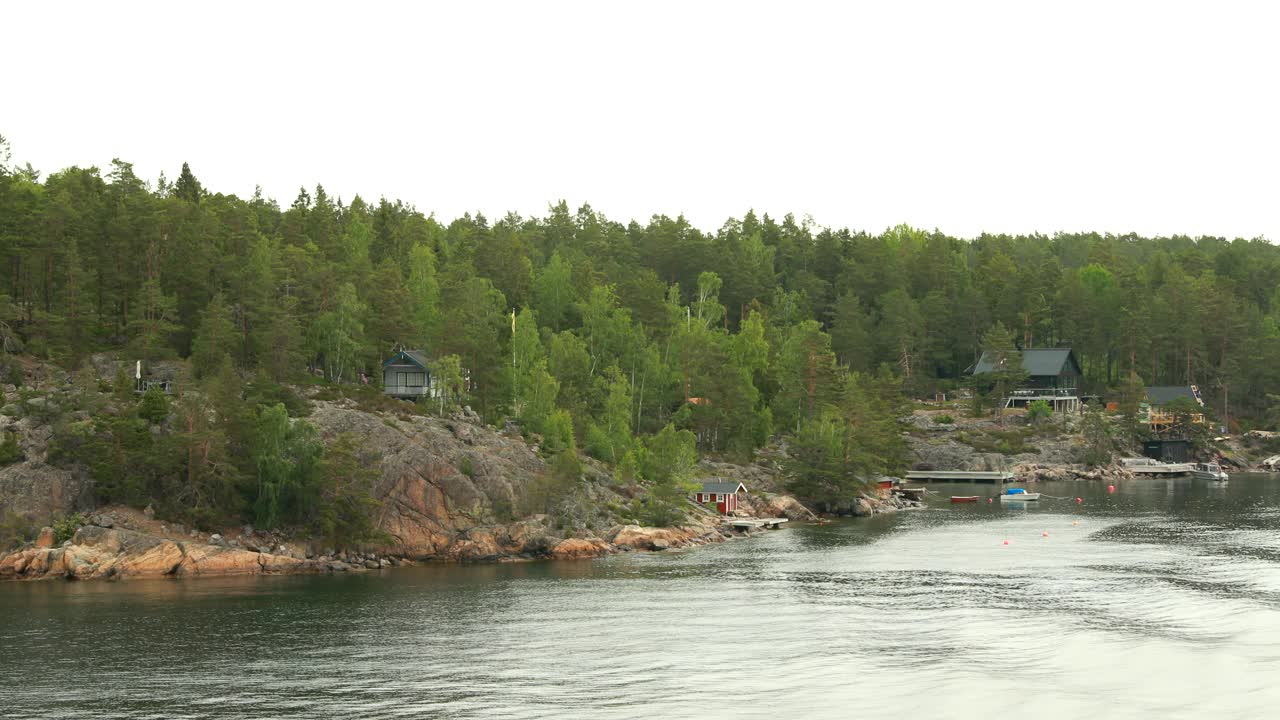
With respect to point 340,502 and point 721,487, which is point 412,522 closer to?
point 340,502

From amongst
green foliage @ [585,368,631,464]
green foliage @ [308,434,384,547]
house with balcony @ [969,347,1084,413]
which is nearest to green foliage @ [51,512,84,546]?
green foliage @ [308,434,384,547]

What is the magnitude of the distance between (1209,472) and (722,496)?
82.6 metres

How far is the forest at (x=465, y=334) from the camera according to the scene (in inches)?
3888

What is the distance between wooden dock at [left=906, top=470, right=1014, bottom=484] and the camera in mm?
151000

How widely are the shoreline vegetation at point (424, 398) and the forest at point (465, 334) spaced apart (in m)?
0.34

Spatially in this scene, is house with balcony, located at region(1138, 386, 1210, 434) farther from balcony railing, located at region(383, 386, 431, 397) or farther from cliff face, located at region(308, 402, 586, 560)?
cliff face, located at region(308, 402, 586, 560)

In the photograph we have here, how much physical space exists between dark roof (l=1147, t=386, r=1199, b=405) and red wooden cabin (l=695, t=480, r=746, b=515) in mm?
91515

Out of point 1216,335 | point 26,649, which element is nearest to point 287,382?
point 26,649

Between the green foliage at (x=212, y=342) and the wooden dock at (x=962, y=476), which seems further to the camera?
the wooden dock at (x=962, y=476)

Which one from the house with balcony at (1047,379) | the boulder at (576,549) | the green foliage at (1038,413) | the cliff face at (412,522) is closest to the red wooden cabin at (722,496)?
the cliff face at (412,522)

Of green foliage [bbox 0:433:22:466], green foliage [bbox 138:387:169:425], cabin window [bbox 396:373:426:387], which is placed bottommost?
green foliage [bbox 0:433:22:466]

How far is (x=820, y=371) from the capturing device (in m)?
135

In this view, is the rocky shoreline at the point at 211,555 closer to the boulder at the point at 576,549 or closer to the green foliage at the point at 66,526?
the boulder at the point at 576,549

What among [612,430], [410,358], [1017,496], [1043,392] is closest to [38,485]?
[410,358]
